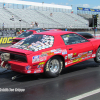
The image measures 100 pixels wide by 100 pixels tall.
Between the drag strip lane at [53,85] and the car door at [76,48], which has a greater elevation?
the car door at [76,48]

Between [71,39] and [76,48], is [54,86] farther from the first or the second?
[71,39]

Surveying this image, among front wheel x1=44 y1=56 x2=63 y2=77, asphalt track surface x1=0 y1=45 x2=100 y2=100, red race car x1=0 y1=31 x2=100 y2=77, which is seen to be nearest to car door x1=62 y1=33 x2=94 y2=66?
red race car x1=0 y1=31 x2=100 y2=77

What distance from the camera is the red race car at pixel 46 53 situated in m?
5.26

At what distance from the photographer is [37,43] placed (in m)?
5.87

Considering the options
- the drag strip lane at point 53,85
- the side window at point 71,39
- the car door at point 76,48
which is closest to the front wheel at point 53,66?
the drag strip lane at point 53,85

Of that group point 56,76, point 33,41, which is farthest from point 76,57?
point 33,41

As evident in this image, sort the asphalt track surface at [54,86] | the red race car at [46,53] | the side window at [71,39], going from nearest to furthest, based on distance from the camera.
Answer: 1. the asphalt track surface at [54,86]
2. the red race car at [46,53]
3. the side window at [71,39]

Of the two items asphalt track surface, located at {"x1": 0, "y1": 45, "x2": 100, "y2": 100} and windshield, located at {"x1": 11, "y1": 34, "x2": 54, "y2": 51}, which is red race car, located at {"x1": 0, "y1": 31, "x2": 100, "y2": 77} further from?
asphalt track surface, located at {"x1": 0, "y1": 45, "x2": 100, "y2": 100}

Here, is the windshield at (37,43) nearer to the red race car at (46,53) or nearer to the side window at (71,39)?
the red race car at (46,53)

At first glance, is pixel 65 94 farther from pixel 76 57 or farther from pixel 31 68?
pixel 76 57

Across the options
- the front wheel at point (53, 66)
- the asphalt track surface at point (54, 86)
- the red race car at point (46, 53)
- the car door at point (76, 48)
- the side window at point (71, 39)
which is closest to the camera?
the asphalt track surface at point (54, 86)

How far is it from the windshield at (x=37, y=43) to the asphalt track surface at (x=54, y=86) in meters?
1.04

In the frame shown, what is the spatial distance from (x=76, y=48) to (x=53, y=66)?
1215mm

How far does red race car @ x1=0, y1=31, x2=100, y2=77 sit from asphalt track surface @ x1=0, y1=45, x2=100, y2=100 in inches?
15.6
